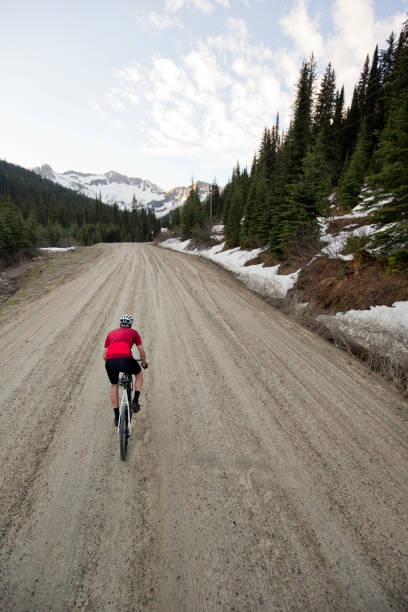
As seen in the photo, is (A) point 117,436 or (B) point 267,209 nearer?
(A) point 117,436

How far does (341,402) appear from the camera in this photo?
486 cm

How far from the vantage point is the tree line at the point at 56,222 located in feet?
144

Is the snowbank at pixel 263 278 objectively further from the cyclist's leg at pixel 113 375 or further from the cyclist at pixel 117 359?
the cyclist's leg at pixel 113 375

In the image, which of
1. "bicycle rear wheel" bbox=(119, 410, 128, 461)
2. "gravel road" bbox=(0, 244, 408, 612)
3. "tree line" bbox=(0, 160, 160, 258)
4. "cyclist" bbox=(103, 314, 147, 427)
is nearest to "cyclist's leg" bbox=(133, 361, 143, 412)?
"cyclist" bbox=(103, 314, 147, 427)

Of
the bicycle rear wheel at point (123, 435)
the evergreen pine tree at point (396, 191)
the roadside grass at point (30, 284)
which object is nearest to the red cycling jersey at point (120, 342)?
the bicycle rear wheel at point (123, 435)

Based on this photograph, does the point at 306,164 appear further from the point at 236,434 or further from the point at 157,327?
the point at 236,434

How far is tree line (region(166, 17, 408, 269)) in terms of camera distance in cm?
784

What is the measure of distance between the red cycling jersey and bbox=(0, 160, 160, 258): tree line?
167 feet

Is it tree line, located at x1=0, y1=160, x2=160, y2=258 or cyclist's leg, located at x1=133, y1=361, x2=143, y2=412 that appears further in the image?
tree line, located at x1=0, y1=160, x2=160, y2=258

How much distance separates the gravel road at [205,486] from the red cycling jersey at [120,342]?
135cm

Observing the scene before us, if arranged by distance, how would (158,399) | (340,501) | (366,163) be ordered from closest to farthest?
1. (340,501)
2. (158,399)
3. (366,163)

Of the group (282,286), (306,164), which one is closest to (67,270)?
(282,286)

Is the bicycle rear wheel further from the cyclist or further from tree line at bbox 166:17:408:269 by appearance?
tree line at bbox 166:17:408:269

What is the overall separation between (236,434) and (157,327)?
4.60 m
